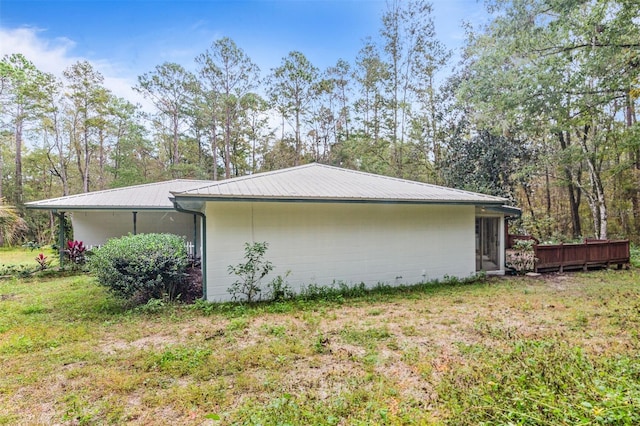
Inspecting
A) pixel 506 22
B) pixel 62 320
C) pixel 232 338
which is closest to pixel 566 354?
pixel 232 338

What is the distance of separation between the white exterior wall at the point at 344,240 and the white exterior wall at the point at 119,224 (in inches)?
282

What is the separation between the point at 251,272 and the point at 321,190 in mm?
2249

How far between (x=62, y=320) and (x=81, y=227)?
8.64 metres

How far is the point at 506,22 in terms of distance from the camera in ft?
30.3

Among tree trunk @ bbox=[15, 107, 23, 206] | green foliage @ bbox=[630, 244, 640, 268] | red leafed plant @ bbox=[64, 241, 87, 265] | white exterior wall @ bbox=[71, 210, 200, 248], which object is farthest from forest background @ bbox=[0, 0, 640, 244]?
red leafed plant @ bbox=[64, 241, 87, 265]

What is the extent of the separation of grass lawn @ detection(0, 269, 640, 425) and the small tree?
479 millimetres

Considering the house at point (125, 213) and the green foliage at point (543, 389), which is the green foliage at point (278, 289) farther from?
the house at point (125, 213)

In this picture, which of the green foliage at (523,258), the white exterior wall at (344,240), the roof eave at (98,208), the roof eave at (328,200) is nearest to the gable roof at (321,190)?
the roof eave at (328,200)

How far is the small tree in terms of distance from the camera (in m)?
6.11

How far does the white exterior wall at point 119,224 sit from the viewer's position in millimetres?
12250

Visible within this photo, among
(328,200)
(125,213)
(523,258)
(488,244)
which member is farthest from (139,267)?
(523,258)

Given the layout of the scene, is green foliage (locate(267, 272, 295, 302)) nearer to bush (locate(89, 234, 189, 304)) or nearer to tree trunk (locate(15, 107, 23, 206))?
bush (locate(89, 234, 189, 304))

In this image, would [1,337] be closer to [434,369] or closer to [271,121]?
[434,369]

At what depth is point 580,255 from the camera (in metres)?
9.35
